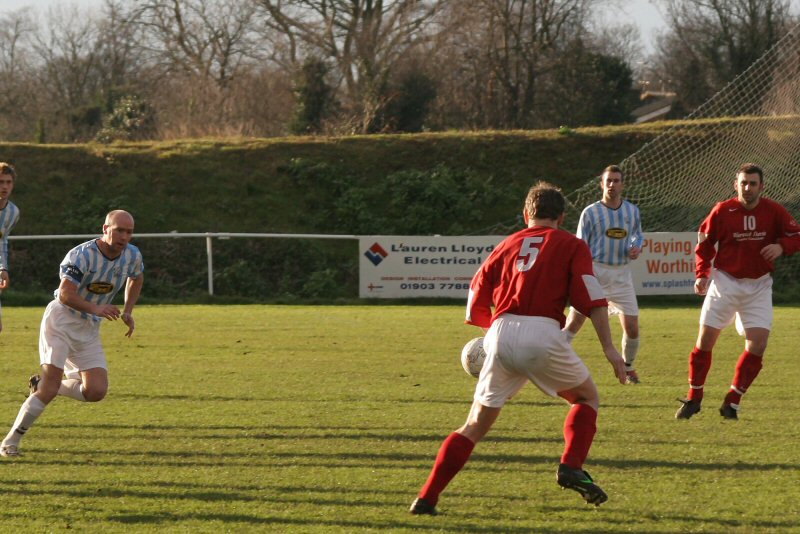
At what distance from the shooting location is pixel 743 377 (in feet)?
28.6

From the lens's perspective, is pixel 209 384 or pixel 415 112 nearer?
pixel 209 384

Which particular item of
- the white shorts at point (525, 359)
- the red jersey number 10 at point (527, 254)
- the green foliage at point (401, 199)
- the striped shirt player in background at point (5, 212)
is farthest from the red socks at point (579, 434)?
the green foliage at point (401, 199)

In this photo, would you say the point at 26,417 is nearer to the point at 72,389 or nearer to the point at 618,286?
the point at 72,389

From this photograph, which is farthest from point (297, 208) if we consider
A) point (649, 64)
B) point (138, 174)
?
point (649, 64)

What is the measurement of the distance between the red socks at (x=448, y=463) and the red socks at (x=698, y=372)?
12.1 ft

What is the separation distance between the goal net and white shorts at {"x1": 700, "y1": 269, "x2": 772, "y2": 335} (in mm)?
13005

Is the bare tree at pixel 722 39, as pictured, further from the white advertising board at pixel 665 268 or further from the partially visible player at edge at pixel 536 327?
the partially visible player at edge at pixel 536 327

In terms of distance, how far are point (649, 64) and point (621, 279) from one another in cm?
4770

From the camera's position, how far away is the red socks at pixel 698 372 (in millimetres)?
8797

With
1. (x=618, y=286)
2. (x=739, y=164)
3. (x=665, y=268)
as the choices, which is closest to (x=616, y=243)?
(x=618, y=286)

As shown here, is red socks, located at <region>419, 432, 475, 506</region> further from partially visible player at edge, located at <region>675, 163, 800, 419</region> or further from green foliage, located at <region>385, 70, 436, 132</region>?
green foliage, located at <region>385, 70, 436, 132</region>

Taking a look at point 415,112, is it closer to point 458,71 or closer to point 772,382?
point 458,71

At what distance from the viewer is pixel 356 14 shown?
4003 centimetres

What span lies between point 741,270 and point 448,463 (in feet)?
13.2
